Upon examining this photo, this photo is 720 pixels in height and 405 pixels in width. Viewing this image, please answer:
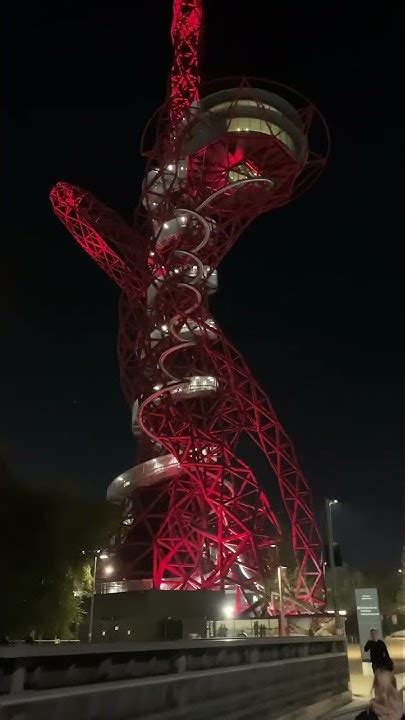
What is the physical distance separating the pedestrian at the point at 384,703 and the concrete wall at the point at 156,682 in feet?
8.85

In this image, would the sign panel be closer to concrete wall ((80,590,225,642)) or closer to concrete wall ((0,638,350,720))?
concrete wall ((0,638,350,720))

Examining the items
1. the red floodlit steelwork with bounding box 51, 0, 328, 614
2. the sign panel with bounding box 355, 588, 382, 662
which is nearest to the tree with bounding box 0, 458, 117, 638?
the sign panel with bounding box 355, 588, 382, 662

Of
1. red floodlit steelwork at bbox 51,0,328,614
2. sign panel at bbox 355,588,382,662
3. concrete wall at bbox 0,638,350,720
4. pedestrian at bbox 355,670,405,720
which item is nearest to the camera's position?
pedestrian at bbox 355,670,405,720

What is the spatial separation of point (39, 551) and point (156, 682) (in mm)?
15687

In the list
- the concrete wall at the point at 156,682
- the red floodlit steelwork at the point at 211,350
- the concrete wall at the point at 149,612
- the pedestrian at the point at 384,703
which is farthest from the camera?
the red floodlit steelwork at the point at 211,350

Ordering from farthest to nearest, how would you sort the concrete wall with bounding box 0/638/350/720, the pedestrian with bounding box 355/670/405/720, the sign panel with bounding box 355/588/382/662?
the sign panel with bounding box 355/588/382/662
the concrete wall with bounding box 0/638/350/720
the pedestrian with bounding box 355/670/405/720

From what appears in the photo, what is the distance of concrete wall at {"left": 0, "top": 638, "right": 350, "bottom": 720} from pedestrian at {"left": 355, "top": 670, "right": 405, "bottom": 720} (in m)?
2.70

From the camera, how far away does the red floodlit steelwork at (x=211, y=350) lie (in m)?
42.4

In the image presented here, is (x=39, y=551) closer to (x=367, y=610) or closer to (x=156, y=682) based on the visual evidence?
(x=367, y=610)

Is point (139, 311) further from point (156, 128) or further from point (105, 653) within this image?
point (105, 653)

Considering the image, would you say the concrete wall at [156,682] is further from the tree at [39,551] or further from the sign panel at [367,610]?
the tree at [39,551]

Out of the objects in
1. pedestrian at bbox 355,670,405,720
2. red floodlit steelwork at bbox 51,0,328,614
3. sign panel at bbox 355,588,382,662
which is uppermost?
red floodlit steelwork at bbox 51,0,328,614

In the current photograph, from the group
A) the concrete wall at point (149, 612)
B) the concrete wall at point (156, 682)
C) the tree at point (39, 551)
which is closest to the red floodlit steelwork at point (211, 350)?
the concrete wall at point (149, 612)

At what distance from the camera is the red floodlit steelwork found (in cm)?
4241
